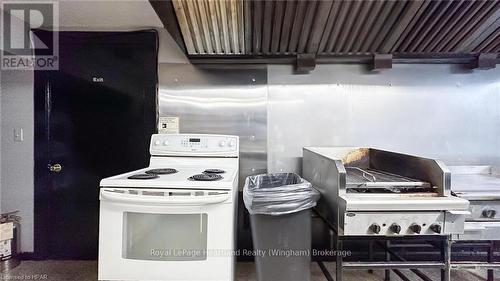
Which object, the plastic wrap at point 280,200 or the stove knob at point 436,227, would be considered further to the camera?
the plastic wrap at point 280,200

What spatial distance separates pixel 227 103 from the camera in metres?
2.51

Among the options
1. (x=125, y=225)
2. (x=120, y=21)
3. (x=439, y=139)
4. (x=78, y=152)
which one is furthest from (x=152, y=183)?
(x=439, y=139)

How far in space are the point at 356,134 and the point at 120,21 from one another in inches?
96.1

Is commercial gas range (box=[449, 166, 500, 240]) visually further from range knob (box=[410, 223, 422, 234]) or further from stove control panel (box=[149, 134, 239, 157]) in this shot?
stove control panel (box=[149, 134, 239, 157])

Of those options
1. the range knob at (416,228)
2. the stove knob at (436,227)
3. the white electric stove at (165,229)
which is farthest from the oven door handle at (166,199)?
the stove knob at (436,227)

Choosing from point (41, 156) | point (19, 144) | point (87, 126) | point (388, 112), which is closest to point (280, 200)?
point (388, 112)

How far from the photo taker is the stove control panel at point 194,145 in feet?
7.18

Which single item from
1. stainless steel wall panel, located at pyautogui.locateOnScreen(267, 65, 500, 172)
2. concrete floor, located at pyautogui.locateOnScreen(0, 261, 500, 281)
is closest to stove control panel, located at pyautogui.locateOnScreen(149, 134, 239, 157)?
stainless steel wall panel, located at pyautogui.locateOnScreen(267, 65, 500, 172)

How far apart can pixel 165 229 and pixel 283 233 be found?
716mm

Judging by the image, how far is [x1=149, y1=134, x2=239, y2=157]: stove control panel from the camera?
2188 millimetres

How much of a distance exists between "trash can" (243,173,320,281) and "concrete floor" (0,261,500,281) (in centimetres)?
60

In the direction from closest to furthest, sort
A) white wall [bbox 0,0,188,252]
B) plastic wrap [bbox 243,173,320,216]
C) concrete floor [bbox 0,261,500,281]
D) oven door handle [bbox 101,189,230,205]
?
oven door handle [bbox 101,189,230,205] → plastic wrap [bbox 243,173,320,216] → concrete floor [bbox 0,261,500,281] → white wall [bbox 0,0,188,252]

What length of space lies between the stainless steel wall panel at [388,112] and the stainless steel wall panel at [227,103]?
11cm

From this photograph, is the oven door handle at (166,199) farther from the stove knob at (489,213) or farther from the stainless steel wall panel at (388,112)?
the stove knob at (489,213)
